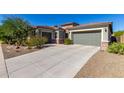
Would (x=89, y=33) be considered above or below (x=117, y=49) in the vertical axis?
above

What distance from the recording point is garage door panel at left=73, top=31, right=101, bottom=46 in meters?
14.6

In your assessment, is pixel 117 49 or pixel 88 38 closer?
pixel 117 49

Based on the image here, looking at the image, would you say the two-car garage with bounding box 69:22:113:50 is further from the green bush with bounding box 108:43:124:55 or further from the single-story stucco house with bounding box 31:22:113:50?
the green bush with bounding box 108:43:124:55

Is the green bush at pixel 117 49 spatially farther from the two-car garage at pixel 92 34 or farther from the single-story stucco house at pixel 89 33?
the two-car garage at pixel 92 34

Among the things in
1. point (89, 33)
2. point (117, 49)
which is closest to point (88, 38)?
point (89, 33)

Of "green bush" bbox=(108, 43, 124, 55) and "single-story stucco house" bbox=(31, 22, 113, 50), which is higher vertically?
"single-story stucco house" bbox=(31, 22, 113, 50)

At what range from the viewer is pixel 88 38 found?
1559cm

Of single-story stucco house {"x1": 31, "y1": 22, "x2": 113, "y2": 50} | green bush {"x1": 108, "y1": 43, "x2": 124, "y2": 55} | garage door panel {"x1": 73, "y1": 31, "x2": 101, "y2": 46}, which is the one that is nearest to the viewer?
green bush {"x1": 108, "y1": 43, "x2": 124, "y2": 55}

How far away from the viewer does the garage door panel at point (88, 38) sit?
14648mm

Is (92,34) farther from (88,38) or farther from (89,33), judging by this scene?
(88,38)

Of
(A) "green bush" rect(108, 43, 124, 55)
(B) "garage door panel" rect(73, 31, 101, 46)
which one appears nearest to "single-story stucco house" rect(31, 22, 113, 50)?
(B) "garage door panel" rect(73, 31, 101, 46)

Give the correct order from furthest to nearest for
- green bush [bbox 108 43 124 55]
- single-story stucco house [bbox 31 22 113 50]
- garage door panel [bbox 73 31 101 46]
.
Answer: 1. garage door panel [bbox 73 31 101 46]
2. single-story stucco house [bbox 31 22 113 50]
3. green bush [bbox 108 43 124 55]
